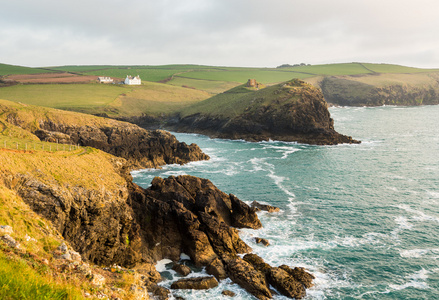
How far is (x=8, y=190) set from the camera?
2478 cm

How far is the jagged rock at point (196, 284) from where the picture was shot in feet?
100

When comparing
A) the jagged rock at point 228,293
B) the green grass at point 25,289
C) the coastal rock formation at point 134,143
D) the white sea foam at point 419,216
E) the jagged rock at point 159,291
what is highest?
the green grass at point 25,289

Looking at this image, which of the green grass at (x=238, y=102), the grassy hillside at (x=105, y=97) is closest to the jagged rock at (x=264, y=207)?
the green grass at (x=238, y=102)

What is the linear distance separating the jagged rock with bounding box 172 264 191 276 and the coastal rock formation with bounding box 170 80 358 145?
78.2 meters

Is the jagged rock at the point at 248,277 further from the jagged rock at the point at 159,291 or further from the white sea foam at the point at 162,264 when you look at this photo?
the jagged rock at the point at 159,291

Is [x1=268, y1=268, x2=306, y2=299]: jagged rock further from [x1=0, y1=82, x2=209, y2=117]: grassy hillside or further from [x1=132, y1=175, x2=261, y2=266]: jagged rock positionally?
[x1=0, y1=82, x2=209, y2=117]: grassy hillside

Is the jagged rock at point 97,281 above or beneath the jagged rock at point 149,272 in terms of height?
above

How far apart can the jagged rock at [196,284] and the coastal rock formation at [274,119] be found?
79.3 metres

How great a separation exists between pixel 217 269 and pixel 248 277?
336 centimetres

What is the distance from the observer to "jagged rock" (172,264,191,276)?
3319cm

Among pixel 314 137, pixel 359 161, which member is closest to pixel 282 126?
pixel 314 137

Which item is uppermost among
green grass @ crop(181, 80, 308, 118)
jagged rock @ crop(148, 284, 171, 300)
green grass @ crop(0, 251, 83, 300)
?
green grass @ crop(181, 80, 308, 118)

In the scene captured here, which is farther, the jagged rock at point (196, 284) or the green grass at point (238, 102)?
the green grass at point (238, 102)

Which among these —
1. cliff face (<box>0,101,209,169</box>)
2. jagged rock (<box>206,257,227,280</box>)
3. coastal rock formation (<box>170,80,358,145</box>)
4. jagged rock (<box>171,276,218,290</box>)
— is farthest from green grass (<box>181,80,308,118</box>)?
jagged rock (<box>171,276,218,290</box>)
